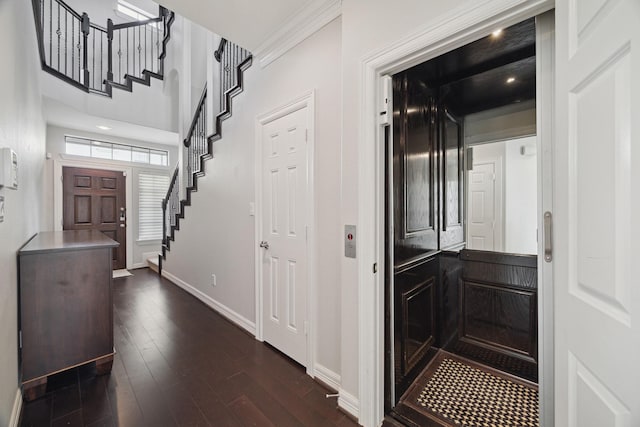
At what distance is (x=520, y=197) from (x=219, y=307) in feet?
10.5

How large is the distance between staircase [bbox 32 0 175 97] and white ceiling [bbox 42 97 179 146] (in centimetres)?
39

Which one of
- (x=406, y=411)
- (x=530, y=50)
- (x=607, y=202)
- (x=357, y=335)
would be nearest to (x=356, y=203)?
(x=357, y=335)

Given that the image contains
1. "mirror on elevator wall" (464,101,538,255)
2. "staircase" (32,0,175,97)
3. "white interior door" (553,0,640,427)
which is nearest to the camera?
"white interior door" (553,0,640,427)

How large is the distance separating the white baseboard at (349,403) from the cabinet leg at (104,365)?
5.74 feet

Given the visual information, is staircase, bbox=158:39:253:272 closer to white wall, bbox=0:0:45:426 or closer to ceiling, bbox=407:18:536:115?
white wall, bbox=0:0:45:426

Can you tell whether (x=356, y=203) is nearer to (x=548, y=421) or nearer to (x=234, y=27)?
(x=548, y=421)

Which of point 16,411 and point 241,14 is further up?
point 241,14

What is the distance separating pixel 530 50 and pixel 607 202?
62.0 inches

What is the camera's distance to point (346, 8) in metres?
1.57

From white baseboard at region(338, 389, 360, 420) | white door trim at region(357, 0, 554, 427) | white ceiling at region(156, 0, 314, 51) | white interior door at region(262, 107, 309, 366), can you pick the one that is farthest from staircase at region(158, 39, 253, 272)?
white baseboard at region(338, 389, 360, 420)

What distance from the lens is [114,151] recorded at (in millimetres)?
5105

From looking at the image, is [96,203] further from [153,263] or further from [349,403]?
[349,403]

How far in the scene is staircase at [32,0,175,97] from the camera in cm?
400

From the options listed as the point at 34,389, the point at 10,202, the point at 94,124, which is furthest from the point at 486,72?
the point at 94,124
